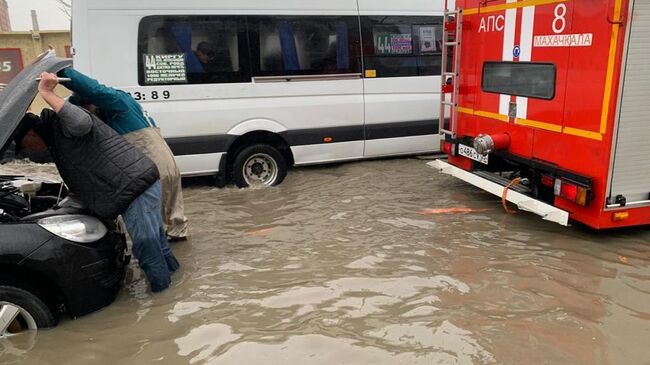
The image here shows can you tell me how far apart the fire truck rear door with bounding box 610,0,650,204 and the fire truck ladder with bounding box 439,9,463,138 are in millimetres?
2330

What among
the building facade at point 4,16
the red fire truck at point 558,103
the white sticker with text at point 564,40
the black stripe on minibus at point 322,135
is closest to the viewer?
the red fire truck at point 558,103

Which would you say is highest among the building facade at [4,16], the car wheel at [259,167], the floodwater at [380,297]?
the building facade at [4,16]

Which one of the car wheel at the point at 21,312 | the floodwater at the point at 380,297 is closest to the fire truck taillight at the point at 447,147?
the floodwater at the point at 380,297

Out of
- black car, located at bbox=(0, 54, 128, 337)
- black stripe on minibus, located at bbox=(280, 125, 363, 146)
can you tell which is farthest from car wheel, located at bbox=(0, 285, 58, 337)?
black stripe on minibus, located at bbox=(280, 125, 363, 146)

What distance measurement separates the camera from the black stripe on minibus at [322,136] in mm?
7031

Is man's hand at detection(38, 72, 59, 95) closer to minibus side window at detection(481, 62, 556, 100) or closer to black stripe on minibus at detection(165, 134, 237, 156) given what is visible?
black stripe on minibus at detection(165, 134, 237, 156)

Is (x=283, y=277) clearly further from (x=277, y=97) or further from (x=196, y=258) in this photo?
(x=277, y=97)

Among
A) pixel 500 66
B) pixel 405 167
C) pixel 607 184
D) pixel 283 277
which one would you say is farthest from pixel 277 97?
pixel 607 184

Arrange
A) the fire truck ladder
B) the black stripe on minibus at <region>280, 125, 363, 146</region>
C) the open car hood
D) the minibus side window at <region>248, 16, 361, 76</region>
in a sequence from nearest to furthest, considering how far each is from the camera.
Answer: the open car hood
the fire truck ladder
the minibus side window at <region>248, 16, 361, 76</region>
the black stripe on minibus at <region>280, 125, 363, 146</region>

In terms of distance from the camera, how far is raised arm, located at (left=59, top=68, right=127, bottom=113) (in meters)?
3.91

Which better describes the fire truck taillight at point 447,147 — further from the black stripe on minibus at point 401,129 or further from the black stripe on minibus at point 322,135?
the black stripe on minibus at point 322,135

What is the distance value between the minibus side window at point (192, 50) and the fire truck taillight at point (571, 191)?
4.01 meters

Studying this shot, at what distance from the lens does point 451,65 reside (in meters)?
6.77

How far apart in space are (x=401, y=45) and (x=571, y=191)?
3.89 meters
